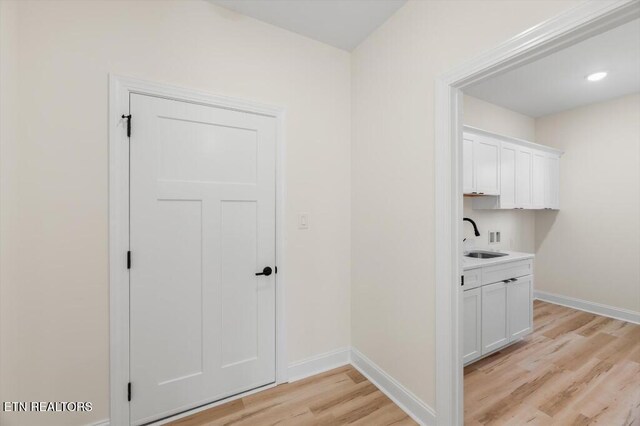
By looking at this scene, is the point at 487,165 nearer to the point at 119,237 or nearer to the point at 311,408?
the point at 311,408

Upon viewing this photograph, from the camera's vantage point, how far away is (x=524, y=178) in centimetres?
357

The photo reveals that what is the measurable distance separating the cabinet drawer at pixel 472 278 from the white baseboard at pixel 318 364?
1.20 meters

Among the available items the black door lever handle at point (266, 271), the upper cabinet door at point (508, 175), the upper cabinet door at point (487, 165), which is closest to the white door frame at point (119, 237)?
the black door lever handle at point (266, 271)

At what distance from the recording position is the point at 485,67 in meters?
1.41

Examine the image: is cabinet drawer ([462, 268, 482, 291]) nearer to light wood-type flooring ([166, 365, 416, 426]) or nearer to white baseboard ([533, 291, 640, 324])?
light wood-type flooring ([166, 365, 416, 426])

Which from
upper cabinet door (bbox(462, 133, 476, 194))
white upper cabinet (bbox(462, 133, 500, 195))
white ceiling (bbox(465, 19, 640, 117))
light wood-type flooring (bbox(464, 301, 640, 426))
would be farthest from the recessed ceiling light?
light wood-type flooring (bbox(464, 301, 640, 426))

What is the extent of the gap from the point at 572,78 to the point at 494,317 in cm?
275

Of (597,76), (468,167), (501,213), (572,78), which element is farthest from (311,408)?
(597,76)

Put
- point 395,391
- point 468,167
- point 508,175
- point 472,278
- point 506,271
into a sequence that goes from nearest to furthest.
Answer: point 395,391 < point 472,278 < point 506,271 < point 468,167 < point 508,175

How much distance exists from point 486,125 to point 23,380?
4.82 meters

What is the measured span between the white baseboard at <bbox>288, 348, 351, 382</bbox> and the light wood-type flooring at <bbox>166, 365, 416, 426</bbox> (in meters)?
0.06

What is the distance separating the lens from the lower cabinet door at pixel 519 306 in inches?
106

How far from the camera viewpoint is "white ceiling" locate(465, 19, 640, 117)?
2.36 metres

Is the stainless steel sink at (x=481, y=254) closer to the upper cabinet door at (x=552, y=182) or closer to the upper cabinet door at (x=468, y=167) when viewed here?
the upper cabinet door at (x=468, y=167)
